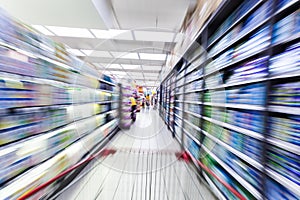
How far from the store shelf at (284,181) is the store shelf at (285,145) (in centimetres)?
17

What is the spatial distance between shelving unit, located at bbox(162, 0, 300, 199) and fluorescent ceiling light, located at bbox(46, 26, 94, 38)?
3.22 metres

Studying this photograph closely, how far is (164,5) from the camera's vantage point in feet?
7.73

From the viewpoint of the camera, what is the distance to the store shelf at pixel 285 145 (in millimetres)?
725

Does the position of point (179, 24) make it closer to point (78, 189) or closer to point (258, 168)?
point (258, 168)

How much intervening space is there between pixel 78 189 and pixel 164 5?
2936 millimetres

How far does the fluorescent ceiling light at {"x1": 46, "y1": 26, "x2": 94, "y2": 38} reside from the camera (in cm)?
369

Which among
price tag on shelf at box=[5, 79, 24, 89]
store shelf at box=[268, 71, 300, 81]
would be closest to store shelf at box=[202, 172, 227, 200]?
store shelf at box=[268, 71, 300, 81]

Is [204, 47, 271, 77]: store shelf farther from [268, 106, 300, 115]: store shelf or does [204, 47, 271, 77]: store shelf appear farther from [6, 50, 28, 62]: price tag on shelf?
[6, 50, 28, 62]: price tag on shelf

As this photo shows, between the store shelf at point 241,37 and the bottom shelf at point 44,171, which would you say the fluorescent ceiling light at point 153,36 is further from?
the bottom shelf at point 44,171

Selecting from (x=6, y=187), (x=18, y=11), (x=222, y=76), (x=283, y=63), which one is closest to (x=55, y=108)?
(x=6, y=187)

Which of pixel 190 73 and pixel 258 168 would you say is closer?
Answer: pixel 258 168

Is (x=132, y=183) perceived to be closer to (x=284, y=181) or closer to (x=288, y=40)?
(x=284, y=181)

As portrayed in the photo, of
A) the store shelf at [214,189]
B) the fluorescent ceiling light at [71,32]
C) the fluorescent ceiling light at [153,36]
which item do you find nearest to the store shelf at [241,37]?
the store shelf at [214,189]

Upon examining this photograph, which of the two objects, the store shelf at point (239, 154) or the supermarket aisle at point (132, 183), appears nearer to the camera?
the store shelf at point (239, 154)
